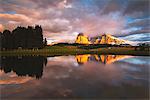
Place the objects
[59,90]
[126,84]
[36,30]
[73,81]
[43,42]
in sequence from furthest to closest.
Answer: [43,42] < [36,30] < [73,81] < [126,84] < [59,90]

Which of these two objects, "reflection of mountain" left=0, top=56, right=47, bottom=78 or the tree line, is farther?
the tree line

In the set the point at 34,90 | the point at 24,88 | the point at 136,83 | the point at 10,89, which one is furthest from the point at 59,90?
the point at 136,83

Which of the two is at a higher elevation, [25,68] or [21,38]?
[21,38]

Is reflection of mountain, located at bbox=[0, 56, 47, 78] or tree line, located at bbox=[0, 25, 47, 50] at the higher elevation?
tree line, located at bbox=[0, 25, 47, 50]

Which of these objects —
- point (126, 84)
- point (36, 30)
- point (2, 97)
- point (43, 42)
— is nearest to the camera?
point (2, 97)

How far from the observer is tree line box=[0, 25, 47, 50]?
144 ft

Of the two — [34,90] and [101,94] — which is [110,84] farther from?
[34,90]

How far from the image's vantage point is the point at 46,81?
46.5 feet

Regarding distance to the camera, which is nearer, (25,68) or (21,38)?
(25,68)

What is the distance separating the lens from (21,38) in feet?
147

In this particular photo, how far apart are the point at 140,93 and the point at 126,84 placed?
202cm

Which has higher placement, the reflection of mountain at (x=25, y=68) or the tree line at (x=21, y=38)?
the tree line at (x=21, y=38)

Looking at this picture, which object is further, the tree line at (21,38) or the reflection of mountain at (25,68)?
the tree line at (21,38)

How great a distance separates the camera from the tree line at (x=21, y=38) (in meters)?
43.8
